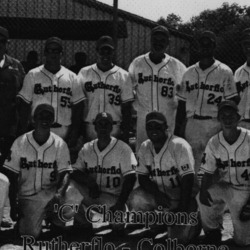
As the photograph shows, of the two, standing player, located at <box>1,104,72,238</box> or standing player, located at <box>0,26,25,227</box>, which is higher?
standing player, located at <box>0,26,25,227</box>

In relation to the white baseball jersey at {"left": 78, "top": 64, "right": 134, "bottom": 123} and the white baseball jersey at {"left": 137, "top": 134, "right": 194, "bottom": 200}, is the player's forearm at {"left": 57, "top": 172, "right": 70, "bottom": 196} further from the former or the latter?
the white baseball jersey at {"left": 78, "top": 64, "right": 134, "bottom": 123}

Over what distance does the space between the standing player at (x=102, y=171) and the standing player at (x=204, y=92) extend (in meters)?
0.95

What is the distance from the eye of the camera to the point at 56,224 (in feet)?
17.3

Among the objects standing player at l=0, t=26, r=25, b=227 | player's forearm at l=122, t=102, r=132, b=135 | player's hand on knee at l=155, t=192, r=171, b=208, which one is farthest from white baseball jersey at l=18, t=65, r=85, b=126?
player's hand on knee at l=155, t=192, r=171, b=208

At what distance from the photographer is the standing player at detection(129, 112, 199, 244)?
5.08 m

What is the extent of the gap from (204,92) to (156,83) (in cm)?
52

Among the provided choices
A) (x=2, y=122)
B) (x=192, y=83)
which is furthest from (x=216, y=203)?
(x=2, y=122)

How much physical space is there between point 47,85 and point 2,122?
2.10 feet

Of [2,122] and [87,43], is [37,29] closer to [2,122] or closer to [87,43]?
[87,43]

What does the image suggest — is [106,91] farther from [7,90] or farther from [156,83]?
[7,90]

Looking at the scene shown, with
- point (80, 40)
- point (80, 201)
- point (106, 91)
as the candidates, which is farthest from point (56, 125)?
point (80, 40)

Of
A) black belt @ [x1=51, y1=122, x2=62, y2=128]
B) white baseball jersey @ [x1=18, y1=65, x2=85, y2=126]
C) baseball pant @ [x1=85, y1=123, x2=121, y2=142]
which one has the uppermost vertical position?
white baseball jersey @ [x1=18, y1=65, x2=85, y2=126]

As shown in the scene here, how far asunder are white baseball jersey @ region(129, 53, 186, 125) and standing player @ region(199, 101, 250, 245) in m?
1.04

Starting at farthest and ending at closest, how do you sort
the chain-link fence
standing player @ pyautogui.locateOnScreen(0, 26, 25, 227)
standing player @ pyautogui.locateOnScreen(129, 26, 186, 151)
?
the chain-link fence
standing player @ pyautogui.locateOnScreen(129, 26, 186, 151)
standing player @ pyautogui.locateOnScreen(0, 26, 25, 227)
